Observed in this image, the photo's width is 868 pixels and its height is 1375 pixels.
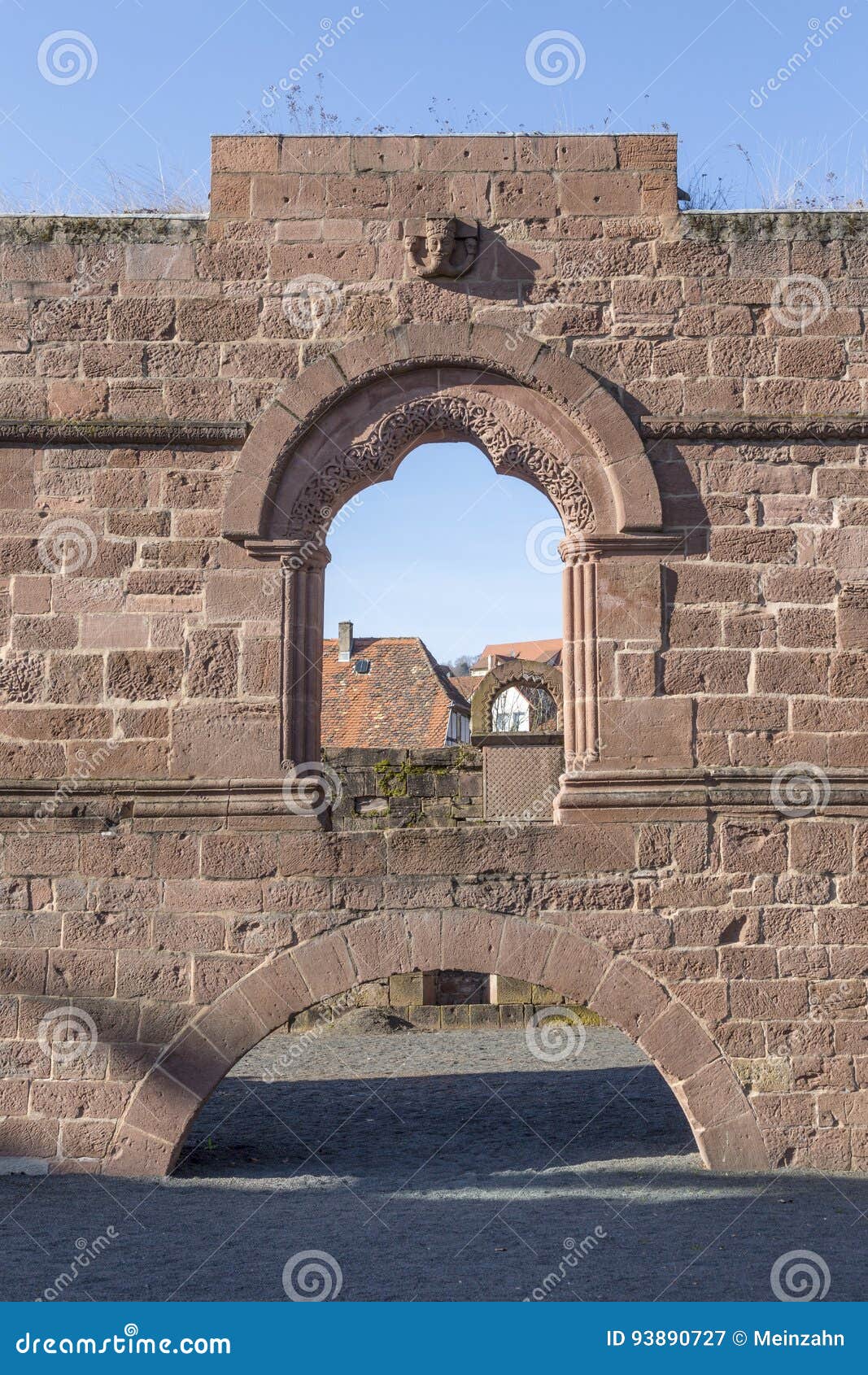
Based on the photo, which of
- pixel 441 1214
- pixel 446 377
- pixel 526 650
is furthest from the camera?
pixel 526 650

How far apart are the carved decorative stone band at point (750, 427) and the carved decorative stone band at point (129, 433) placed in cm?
221

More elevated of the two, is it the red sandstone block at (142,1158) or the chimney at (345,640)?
the chimney at (345,640)

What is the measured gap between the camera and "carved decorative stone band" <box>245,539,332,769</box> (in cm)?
705

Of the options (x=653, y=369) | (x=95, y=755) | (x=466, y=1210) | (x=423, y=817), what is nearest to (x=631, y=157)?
(x=653, y=369)

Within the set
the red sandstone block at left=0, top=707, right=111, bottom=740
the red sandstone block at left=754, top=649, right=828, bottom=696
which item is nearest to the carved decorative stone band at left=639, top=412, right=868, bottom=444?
the red sandstone block at left=754, top=649, right=828, bottom=696

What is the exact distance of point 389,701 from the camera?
23.2 m

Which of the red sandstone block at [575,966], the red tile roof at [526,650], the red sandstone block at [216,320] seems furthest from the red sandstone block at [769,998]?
the red tile roof at [526,650]

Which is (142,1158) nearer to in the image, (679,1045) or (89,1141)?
(89,1141)

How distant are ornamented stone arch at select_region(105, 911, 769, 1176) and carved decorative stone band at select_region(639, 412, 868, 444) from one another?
2.68 metres

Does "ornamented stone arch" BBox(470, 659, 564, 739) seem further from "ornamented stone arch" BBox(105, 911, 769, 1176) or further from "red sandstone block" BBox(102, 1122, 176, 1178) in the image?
"red sandstone block" BBox(102, 1122, 176, 1178)

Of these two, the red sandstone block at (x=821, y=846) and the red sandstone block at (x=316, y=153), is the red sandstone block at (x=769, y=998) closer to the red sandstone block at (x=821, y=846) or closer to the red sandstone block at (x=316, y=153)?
the red sandstone block at (x=821, y=846)

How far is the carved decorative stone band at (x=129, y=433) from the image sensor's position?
7.17m

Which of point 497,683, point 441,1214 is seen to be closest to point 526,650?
point 497,683

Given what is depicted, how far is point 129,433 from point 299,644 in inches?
56.8
